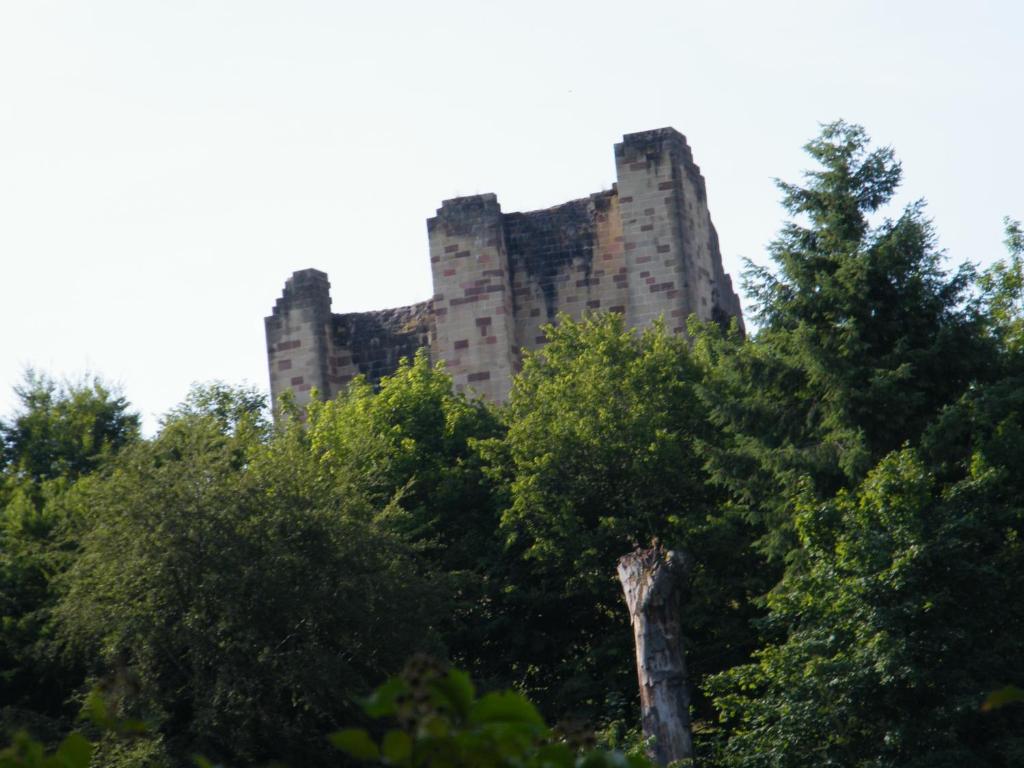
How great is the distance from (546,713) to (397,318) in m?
14.7

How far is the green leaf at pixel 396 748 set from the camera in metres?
4.90

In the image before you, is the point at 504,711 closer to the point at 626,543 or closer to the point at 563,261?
the point at 626,543

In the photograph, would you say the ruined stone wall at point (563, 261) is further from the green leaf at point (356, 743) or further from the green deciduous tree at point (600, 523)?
the green leaf at point (356, 743)

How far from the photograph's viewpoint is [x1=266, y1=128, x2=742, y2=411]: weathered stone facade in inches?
1363

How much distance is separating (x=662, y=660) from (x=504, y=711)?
1419cm

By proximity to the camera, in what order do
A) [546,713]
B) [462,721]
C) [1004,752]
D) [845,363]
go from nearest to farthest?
[462,721] → [1004,752] → [845,363] → [546,713]

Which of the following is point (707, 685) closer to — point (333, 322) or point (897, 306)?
point (897, 306)

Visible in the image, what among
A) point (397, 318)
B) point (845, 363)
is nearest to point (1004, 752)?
point (845, 363)

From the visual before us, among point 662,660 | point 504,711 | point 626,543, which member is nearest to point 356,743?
point 504,711

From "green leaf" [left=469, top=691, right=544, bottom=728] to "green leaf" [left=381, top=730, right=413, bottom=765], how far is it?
240 mm

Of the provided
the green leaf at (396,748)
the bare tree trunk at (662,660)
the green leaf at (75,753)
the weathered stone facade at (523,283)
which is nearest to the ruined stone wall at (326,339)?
the weathered stone facade at (523,283)

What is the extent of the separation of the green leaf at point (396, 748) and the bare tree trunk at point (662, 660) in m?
14.2

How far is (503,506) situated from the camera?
26.9 metres

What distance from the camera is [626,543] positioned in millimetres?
25625
